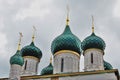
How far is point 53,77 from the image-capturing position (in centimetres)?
1738

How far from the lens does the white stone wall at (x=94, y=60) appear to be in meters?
18.8

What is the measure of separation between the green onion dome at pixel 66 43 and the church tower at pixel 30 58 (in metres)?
1.96

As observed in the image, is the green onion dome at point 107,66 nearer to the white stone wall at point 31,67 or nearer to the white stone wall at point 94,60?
the white stone wall at point 94,60

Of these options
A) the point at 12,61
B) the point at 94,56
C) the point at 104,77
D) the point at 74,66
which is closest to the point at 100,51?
the point at 94,56

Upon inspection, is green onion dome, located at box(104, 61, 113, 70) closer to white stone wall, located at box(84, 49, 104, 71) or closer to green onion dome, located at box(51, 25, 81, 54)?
white stone wall, located at box(84, 49, 104, 71)

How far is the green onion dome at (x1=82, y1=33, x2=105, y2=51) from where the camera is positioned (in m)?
19.8

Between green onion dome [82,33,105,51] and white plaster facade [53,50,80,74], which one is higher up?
green onion dome [82,33,105,51]

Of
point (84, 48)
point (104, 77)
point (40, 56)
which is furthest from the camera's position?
point (40, 56)

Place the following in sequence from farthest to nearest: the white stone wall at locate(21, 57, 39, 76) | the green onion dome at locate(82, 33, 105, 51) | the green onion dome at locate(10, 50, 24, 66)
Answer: the white stone wall at locate(21, 57, 39, 76) → the green onion dome at locate(10, 50, 24, 66) → the green onion dome at locate(82, 33, 105, 51)

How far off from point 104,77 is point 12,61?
711 centimetres

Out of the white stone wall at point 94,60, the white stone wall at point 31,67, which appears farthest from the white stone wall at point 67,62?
the white stone wall at point 31,67

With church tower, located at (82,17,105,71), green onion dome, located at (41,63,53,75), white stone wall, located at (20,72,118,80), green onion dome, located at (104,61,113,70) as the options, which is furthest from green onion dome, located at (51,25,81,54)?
green onion dome, located at (41,63,53,75)

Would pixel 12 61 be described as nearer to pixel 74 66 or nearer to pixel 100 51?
pixel 74 66

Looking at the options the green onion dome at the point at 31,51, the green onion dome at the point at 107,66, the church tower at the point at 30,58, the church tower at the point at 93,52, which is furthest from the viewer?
the green onion dome at the point at 107,66
